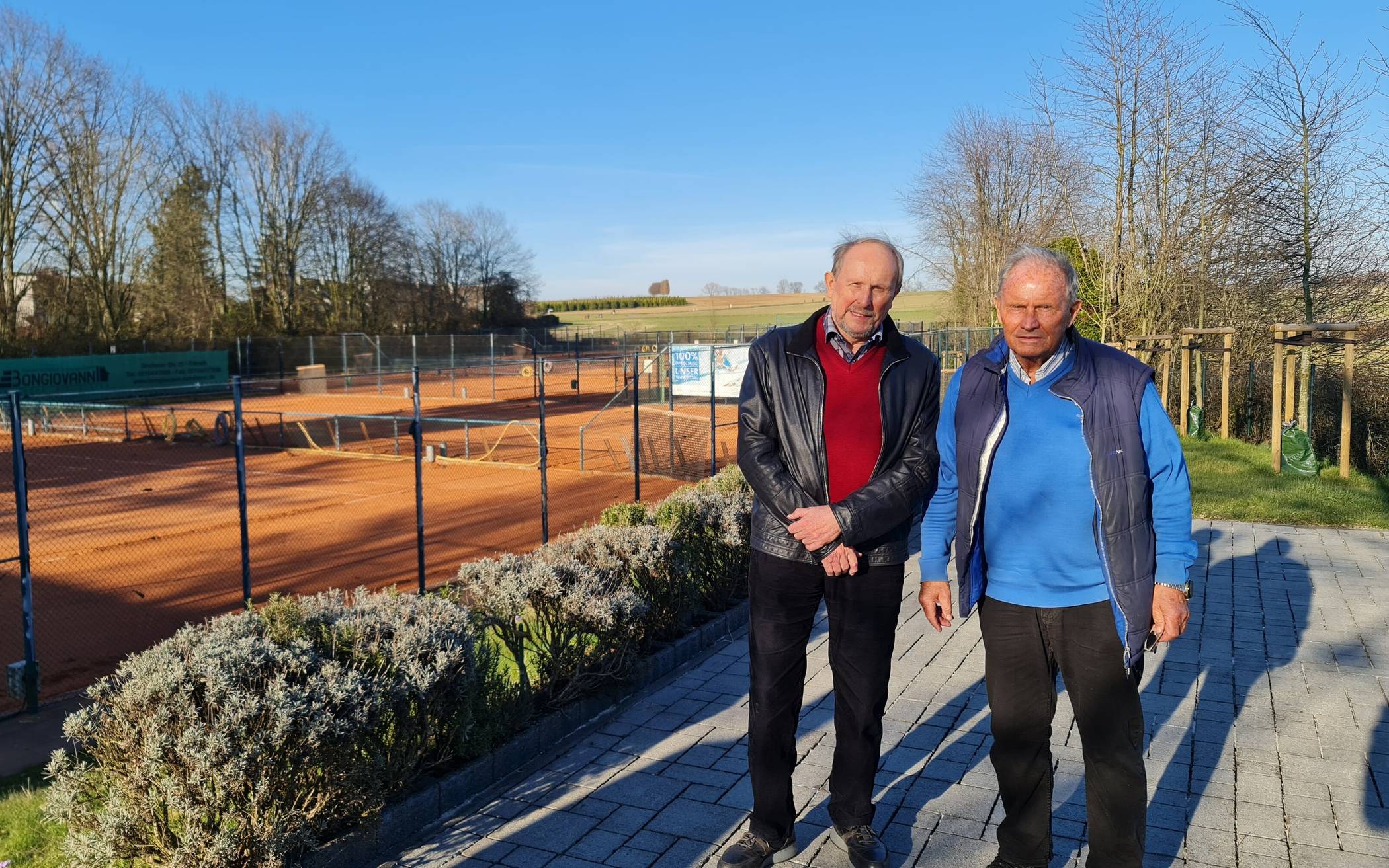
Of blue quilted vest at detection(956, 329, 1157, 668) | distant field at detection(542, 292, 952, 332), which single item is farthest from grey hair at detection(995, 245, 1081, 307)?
distant field at detection(542, 292, 952, 332)

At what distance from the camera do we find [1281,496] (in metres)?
11.1

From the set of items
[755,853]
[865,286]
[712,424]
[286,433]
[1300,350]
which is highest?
[865,286]

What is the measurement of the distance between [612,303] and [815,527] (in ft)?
337

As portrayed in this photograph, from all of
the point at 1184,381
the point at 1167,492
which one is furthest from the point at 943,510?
the point at 1184,381

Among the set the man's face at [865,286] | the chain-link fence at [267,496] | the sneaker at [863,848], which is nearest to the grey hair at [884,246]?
the man's face at [865,286]

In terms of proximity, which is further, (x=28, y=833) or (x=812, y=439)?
(x=28, y=833)

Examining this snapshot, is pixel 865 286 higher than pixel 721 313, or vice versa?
pixel 721 313

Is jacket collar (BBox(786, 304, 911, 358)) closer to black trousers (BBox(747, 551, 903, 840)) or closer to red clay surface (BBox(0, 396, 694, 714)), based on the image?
black trousers (BBox(747, 551, 903, 840))

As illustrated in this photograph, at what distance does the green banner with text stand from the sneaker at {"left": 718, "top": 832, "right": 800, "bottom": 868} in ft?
78.5

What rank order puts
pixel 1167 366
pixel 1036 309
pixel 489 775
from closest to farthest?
pixel 1036 309, pixel 489 775, pixel 1167 366

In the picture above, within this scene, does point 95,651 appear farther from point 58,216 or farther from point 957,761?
point 58,216

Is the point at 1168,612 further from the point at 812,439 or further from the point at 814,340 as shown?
the point at 814,340

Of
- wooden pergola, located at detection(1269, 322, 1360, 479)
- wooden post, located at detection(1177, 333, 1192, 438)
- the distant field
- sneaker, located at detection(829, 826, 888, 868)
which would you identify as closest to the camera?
sneaker, located at detection(829, 826, 888, 868)

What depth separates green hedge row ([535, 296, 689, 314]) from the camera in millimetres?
101938
